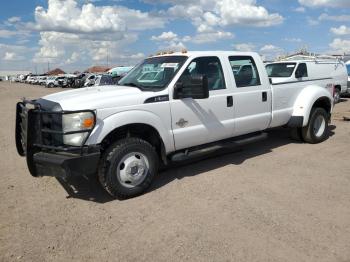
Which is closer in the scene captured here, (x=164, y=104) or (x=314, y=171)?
(x=164, y=104)

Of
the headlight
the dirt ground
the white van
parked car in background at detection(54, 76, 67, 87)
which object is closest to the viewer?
the dirt ground

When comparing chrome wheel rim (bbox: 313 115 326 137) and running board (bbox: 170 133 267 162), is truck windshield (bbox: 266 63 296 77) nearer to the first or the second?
chrome wheel rim (bbox: 313 115 326 137)

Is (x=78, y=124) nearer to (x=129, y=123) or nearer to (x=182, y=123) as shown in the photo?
(x=129, y=123)

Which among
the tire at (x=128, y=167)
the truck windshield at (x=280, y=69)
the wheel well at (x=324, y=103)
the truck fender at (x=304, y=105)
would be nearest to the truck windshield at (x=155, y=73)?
the tire at (x=128, y=167)

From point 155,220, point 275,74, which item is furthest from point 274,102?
point 275,74

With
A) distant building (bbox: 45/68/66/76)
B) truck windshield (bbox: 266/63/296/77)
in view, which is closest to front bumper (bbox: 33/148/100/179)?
truck windshield (bbox: 266/63/296/77)

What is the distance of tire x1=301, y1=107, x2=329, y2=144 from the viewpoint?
7.85 metres

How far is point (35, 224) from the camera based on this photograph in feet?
14.6

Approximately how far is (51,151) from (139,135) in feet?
4.00

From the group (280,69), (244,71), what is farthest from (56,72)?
(244,71)

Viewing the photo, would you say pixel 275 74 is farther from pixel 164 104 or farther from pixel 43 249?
pixel 43 249

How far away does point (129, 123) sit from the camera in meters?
5.00

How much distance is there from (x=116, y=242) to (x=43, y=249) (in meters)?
0.72

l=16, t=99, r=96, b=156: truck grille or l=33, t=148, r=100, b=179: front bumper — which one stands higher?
l=16, t=99, r=96, b=156: truck grille
